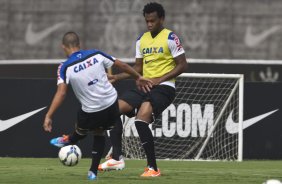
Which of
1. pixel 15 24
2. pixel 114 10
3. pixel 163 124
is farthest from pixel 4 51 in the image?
pixel 163 124

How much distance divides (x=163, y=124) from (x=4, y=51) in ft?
32.5

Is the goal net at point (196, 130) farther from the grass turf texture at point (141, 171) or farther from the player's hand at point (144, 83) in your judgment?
the player's hand at point (144, 83)

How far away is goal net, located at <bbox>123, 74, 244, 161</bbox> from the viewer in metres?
13.1

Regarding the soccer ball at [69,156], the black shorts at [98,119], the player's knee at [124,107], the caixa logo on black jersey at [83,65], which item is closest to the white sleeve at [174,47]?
the player's knee at [124,107]

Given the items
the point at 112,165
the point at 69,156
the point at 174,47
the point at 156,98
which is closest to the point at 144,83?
the point at 156,98

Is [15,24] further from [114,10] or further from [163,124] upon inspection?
[163,124]

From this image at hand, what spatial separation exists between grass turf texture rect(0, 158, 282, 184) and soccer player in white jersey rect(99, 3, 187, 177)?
1.40ft

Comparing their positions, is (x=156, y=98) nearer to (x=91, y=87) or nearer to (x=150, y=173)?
(x=150, y=173)

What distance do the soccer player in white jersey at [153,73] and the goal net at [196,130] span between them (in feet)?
11.5

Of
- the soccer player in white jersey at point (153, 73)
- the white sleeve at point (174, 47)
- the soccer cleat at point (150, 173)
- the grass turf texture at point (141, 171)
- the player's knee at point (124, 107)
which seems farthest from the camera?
the player's knee at point (124, 107)

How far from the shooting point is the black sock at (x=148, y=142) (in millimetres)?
8844

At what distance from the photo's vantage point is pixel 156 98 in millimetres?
9141

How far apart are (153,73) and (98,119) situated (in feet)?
3.82

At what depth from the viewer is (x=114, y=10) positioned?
72.6ft
